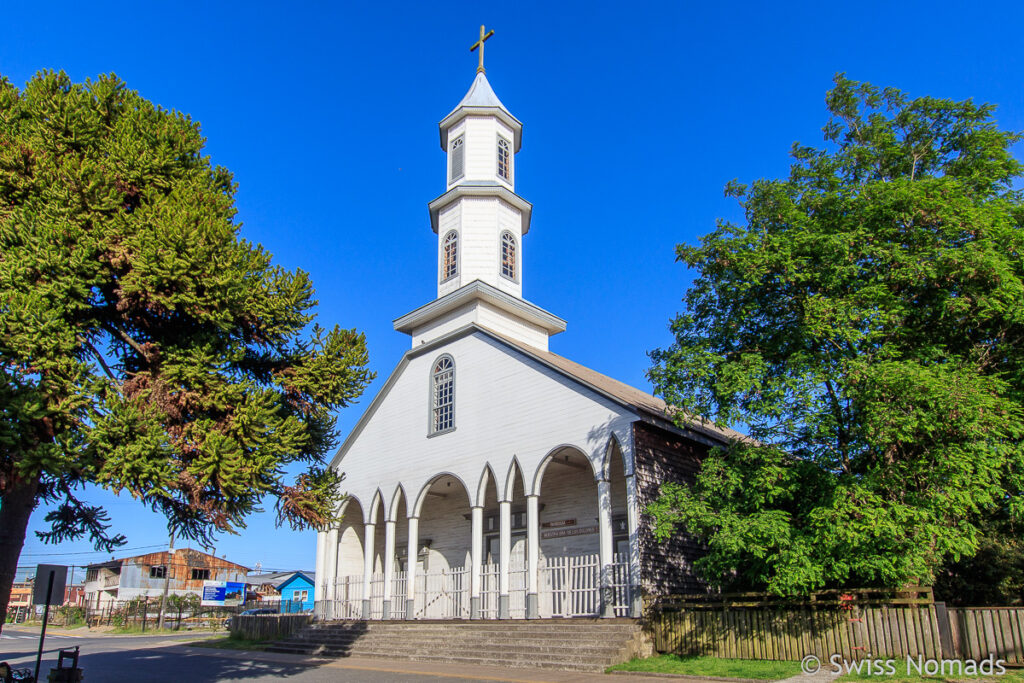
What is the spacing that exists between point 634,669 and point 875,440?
6205 mm

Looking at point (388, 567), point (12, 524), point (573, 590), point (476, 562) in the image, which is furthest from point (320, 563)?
point (12, 524)

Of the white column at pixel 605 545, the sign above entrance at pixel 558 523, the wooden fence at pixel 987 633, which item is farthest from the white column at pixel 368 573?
the wooden fence at pixel 987 633

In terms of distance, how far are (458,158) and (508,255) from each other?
4.54 meters

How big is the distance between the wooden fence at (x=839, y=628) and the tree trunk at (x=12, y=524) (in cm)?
1191

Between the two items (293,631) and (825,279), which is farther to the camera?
(293,631)

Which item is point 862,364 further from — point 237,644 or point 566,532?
point 237,644

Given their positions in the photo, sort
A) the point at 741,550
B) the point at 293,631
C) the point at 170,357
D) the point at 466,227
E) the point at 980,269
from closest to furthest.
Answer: the point at 170,357, the point at 980,269, the point at 741,550, the point at 293,631, the point at 466,227

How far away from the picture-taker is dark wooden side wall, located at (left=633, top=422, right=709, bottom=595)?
17.7 metres

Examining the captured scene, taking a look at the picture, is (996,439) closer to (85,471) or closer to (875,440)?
(875,440)

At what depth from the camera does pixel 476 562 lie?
2075 cm

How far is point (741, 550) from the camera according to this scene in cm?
1464

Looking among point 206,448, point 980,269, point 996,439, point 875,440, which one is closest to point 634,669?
point 875,440

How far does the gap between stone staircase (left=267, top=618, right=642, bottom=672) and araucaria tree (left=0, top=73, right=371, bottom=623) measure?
571cm

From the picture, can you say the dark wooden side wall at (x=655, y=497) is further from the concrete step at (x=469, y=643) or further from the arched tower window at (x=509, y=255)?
the arched tower window at (x=509, y=255)
